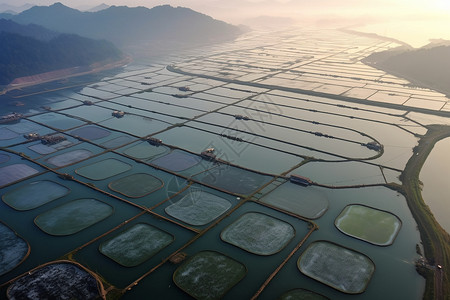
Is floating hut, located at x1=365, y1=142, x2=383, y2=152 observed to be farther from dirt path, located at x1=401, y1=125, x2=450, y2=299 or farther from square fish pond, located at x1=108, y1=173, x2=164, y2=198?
square fish pond, located at x1=108, y1=173, x2=164, y2=198

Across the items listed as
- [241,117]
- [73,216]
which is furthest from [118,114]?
[73,216]

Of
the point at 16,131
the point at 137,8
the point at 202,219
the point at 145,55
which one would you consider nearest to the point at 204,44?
the point at 145,55

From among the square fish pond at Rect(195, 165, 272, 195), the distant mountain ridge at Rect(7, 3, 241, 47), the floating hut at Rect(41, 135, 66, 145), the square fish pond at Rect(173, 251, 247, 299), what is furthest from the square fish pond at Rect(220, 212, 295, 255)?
the distant mountain ridge at Rect(7, 3, 241, 47)

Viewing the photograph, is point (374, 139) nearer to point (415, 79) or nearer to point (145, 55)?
point (415, 79)

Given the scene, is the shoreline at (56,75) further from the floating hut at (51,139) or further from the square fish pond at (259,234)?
the square fish pond at (259,234)

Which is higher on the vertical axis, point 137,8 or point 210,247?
point 137,8

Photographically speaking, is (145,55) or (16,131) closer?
(16,131)

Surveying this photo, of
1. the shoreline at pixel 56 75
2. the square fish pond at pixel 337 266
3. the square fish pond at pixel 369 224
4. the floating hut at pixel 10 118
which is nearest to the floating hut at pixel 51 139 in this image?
the floating hut at pixel 10 118

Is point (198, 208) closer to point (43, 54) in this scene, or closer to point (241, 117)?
point (241, 117)
